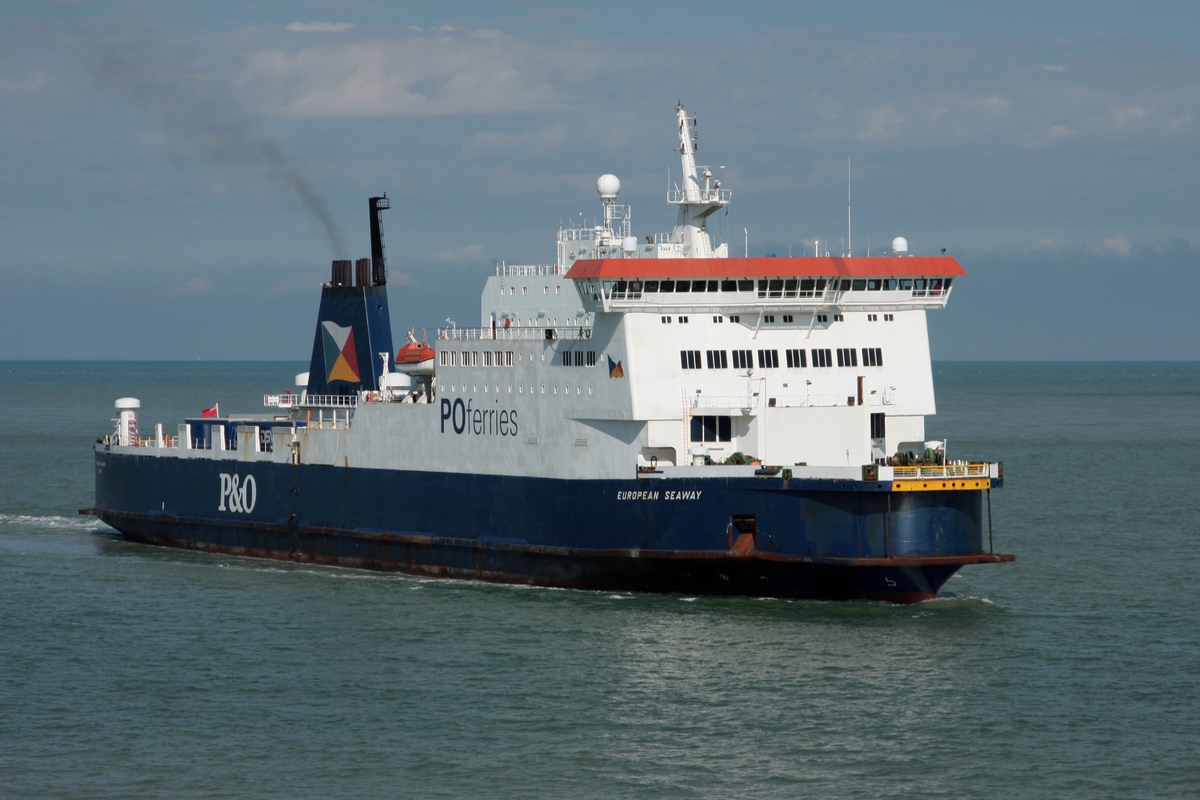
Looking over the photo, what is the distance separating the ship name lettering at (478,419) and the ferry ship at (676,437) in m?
0.04

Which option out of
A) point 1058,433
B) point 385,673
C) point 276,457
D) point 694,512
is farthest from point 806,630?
point 1058,433

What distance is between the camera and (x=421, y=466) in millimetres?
34688

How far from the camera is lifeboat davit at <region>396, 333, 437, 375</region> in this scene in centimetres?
3594

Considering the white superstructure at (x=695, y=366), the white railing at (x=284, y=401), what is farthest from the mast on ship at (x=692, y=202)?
the white railing at (x=284, y=401)

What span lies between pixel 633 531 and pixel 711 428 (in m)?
2.49

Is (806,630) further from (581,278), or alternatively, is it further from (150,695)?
(150,695)

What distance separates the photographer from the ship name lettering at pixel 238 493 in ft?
129

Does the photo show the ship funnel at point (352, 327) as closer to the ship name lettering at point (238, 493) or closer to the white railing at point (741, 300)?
A: the ship name lettering at point (238, 493)

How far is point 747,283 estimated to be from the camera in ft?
101

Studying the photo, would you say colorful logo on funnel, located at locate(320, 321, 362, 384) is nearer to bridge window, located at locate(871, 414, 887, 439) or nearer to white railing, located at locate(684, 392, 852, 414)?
white railing, located at locate(684, 392, 852, 414)

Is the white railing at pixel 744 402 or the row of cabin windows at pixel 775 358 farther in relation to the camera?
the row of cabin windows at pixel 775 358

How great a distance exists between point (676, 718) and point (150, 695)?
8208 mm

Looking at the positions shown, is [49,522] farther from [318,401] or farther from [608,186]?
[608,186]

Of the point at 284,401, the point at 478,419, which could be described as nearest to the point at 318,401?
the point at 284,401
